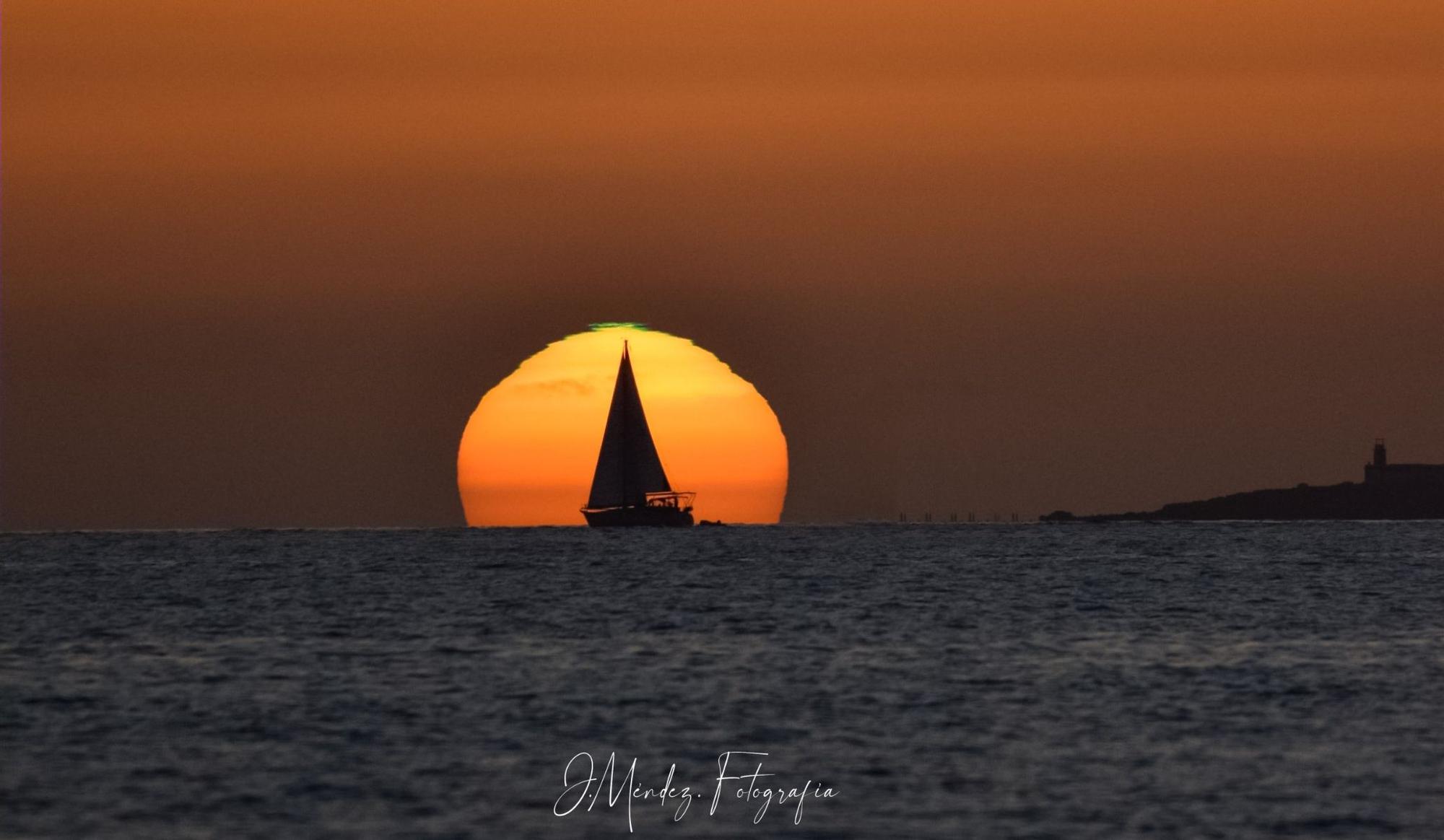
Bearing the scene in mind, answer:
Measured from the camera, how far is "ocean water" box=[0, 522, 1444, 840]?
3659 centimetres

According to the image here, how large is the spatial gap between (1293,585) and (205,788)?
280 ft

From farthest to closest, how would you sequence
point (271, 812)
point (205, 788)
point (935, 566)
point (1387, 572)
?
1. point (935, 566)
2. point (1387, 572)
3. point (205, 788)
4. point (271, 812)

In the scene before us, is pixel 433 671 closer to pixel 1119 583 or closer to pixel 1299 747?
pixel 1299 747

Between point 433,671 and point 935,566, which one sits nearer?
point 433,671

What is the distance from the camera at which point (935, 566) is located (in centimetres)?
15100

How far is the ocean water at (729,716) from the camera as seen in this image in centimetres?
3659

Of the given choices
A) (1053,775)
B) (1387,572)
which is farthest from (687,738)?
(1387,572)
